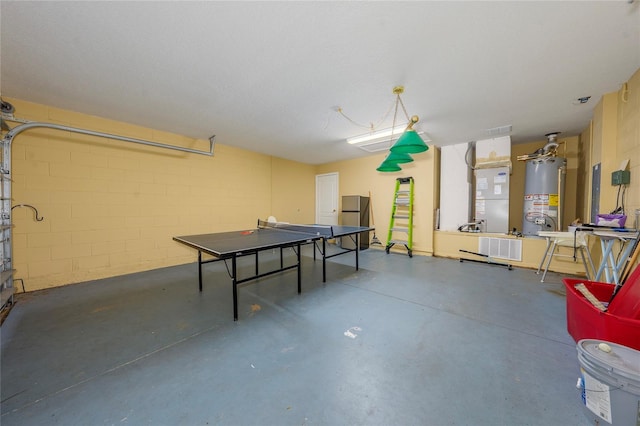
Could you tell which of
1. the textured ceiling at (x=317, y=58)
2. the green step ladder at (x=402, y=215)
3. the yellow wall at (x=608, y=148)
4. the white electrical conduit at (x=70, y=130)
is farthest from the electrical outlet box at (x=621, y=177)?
the white electrical conduit at (x=70, y=130)

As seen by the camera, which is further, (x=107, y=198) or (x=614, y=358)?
(x=107, y=198)

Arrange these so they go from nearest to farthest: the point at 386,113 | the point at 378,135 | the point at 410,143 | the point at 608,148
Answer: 1. the point at 410,143
2. the point at 608,148
3. the point at 386,113
4. the point at 378,135

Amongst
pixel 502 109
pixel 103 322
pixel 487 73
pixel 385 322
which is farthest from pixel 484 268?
pixel 103 322

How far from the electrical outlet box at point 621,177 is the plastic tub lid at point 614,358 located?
7.56 feet

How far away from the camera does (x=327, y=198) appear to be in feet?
23.2

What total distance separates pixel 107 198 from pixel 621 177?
708cm

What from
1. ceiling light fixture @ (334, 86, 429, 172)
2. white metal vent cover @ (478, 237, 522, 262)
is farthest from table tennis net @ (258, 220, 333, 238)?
white metal vent cover @ (478, 237, 522, 262)

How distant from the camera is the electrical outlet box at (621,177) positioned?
2.38 metres

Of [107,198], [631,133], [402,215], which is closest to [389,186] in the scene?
[402,215]

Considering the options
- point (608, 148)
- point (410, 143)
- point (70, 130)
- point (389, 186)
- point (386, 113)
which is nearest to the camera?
point (410, 143)

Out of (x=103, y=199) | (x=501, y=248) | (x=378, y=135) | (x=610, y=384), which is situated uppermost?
(x=378, y=135)

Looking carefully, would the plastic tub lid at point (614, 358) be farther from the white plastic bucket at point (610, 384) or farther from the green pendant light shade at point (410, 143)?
the green pendant light shade at point (410, 143)

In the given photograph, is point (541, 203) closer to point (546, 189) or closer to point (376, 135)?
point (546, 189)

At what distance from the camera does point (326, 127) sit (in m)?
3.87
